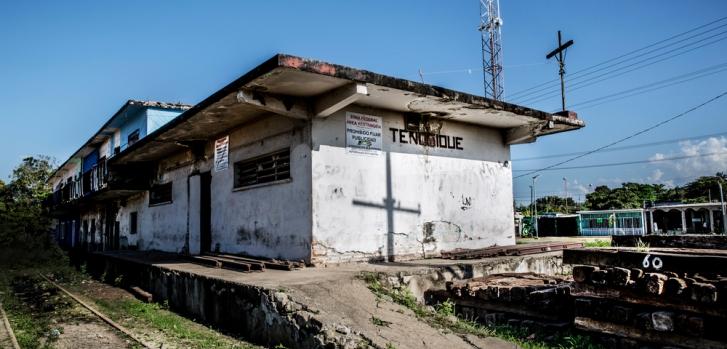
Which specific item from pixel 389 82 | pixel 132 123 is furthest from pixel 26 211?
pixel 389 82

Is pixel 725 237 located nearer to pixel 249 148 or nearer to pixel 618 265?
pixel 618 265

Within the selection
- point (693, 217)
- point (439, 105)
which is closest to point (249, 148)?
point (439, 105)

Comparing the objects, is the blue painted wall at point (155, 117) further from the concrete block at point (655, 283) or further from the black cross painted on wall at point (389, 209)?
the concrete block at point (655, 283)

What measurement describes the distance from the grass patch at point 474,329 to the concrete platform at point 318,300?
Answer: 7.2 inches

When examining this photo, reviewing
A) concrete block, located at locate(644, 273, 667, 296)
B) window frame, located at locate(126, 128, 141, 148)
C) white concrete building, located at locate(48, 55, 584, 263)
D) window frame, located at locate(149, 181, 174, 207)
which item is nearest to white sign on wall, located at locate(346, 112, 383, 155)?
white concrete building, located at locate(48, 55, 584, 263)

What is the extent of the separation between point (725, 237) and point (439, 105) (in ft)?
15.9

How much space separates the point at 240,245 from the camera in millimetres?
9891

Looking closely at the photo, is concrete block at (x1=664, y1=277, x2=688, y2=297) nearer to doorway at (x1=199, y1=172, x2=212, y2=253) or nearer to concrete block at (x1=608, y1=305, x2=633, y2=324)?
concrete block at (x1=608, y1=305, x2=633, y2=324)

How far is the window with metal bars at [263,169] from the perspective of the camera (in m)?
8.81

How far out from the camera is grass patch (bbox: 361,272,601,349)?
5.49 metres

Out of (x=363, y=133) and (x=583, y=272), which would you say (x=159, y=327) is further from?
(x=583, y=272)

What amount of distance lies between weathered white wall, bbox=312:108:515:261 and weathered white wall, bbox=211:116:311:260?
33 cm

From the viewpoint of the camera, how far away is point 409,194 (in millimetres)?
9117

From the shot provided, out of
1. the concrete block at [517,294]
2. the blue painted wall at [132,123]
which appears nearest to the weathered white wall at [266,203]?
the concrete block at [517,294]
